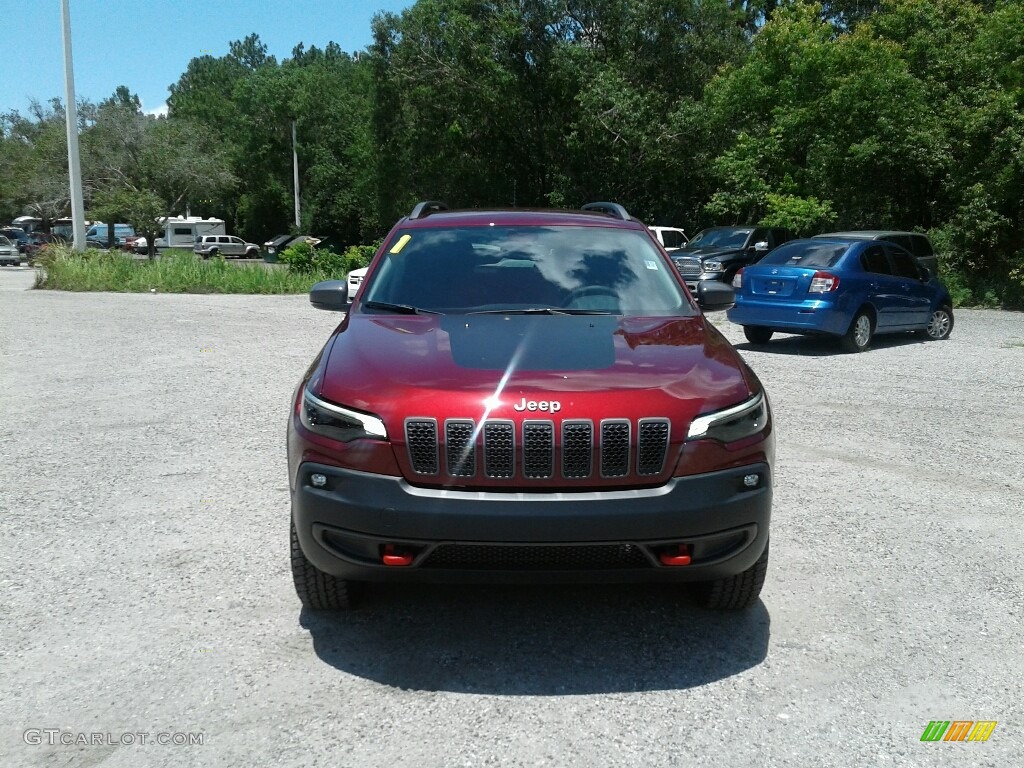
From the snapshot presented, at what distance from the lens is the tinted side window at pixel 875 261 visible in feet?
43.0

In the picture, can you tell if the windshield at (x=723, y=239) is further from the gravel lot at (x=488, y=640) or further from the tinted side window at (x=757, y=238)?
the gravel lot at (x=488, y=640)

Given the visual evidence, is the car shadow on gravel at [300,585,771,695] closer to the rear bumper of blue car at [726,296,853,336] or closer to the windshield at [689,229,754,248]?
the rear bumper of blue car at [726,296,853,336]

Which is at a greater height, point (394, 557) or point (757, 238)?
point (757, 238)

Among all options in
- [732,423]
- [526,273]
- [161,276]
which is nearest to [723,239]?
[161,276]

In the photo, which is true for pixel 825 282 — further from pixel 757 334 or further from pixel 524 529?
pixel 524 529

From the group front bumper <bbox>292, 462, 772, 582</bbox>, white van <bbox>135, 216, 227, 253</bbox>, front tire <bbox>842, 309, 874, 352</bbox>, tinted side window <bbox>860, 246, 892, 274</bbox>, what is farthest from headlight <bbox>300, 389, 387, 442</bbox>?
white van <bbox>135, 216, 227, 253</bbox>

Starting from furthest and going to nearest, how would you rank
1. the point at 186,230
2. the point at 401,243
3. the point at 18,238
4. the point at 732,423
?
the point at 186,230, the point at 18,238, the point at 401,243, the point at 732,423

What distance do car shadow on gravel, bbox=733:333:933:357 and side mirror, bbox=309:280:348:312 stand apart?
9.09 metres

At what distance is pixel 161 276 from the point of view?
985 inches

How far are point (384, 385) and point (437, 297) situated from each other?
4.02 feet

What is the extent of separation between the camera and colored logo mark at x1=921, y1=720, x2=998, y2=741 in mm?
3154

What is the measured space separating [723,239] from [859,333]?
28.5ft

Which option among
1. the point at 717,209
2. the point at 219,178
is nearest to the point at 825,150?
the point at 717,209

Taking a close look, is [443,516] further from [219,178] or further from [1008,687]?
[219,178]
